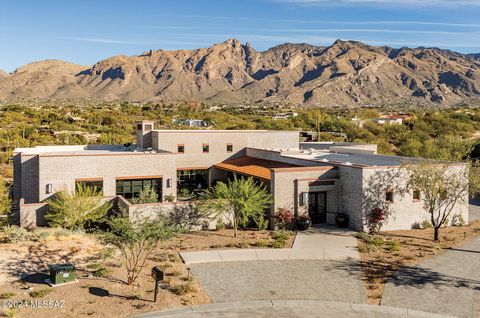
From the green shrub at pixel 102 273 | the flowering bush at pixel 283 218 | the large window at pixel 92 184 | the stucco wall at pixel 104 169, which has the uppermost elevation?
the stucco wall at pixel 104 169

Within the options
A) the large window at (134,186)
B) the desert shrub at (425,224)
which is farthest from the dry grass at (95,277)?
the desert shrub at (425,224)

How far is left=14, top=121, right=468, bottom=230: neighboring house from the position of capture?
2603 cm

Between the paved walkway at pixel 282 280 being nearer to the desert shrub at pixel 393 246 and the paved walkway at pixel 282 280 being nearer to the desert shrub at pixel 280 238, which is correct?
the desert shrub at pixel 280 238

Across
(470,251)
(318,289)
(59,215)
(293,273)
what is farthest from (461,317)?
(59,215)

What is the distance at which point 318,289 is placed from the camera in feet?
56.5

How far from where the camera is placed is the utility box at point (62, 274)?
16.8 meters

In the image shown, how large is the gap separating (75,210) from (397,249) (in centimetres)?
1660

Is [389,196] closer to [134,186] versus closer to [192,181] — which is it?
[134,186]

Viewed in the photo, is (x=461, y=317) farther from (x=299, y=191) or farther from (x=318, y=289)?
(x=299, y=191)

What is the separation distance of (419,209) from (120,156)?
60.5 feet

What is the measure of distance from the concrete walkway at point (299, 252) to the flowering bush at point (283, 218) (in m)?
1.66

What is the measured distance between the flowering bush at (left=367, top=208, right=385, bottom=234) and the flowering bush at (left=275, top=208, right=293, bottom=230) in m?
4.33

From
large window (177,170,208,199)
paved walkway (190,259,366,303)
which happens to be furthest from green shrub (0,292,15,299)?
large window (177,170,208,199)

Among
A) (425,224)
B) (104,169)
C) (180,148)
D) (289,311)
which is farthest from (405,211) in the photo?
(104,169)
